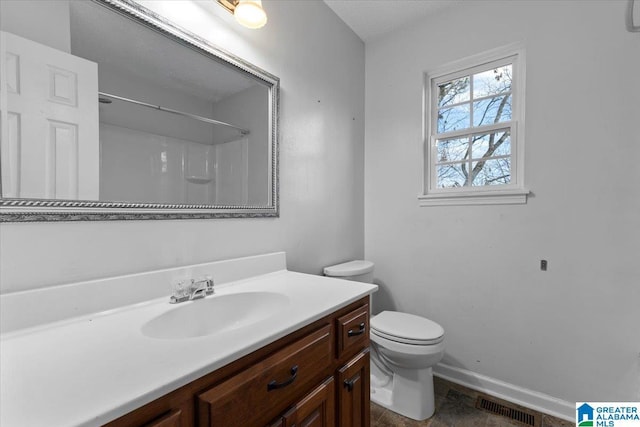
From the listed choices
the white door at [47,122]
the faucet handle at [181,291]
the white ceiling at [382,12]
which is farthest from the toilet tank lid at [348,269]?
the white ceiling at [382,12]

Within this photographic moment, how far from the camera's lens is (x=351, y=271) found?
185 centimetres

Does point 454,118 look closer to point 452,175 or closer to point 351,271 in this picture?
point 452,175

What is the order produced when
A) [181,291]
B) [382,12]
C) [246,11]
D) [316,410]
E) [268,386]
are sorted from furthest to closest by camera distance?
[382,12] → [246,11] → [181,291] → [316,410] → [268,386]

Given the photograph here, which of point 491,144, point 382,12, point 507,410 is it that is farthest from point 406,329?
point 382,12

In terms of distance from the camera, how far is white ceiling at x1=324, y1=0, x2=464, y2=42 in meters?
1.95

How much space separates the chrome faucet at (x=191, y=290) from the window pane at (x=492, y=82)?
211 centimetres

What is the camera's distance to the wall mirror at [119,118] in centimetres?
79

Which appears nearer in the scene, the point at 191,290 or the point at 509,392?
the point at 191,290

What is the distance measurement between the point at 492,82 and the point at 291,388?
2.20m

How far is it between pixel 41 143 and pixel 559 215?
2.36m

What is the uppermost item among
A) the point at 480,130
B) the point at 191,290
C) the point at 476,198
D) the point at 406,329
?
the point at 480,130

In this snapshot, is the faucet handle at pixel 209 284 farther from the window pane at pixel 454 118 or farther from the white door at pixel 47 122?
the window pane at pixel 454 118

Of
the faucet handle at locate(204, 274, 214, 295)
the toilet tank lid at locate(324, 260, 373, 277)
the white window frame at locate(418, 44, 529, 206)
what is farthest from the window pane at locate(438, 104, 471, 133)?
the faucet handle at locate(204, 274, 214, 295)

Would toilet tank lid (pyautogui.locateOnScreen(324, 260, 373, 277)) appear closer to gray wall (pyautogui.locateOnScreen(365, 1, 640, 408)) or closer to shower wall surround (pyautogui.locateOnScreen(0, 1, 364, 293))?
shower wall surround (pyautogui.locateOnScreen(0, 1, 364, 293))
